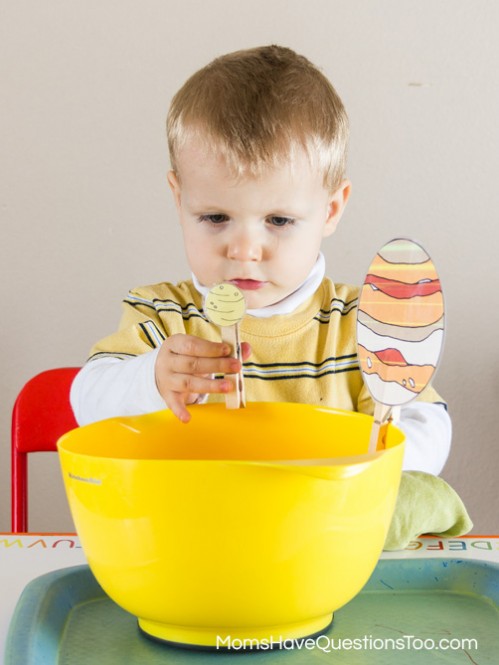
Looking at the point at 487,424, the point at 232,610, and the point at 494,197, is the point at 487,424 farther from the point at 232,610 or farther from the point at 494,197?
the point at 232,610

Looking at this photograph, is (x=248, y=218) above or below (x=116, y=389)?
above

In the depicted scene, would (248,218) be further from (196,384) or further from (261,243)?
(196,384)

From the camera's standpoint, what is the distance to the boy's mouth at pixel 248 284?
2.77 feet

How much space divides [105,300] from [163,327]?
0.73m

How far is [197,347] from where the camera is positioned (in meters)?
0.63

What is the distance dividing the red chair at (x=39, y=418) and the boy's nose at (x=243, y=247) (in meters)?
0.38

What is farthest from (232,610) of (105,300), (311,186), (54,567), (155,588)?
(105,300)

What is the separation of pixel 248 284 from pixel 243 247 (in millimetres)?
62

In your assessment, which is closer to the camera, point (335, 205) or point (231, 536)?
point (231, 536)

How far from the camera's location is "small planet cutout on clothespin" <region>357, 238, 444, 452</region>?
503 millimetres

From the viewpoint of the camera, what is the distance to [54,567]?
639 millimetres

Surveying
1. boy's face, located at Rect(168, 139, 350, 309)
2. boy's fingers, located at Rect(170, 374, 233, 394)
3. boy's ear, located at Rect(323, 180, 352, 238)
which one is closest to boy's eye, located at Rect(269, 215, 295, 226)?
boy's face, located at Rect(168, 139, 350, 309)

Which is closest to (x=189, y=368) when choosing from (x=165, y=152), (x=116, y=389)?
(x=116, y=389)

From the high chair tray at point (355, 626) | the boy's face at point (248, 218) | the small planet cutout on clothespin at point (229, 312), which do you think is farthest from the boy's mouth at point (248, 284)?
the high chair tray at point (355, 626)
